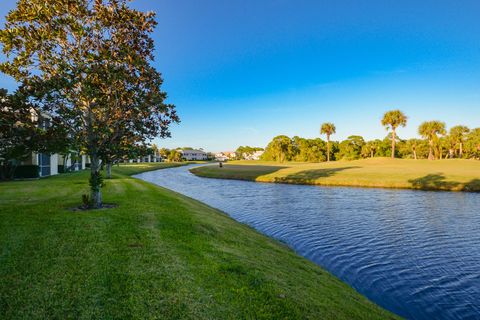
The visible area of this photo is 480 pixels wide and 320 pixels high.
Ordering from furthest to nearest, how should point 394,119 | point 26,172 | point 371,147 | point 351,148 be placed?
point 351,148 → point 371,147 → point 394,119 → point 26,172

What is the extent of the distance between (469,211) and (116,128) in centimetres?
2988

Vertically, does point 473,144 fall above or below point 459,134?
below

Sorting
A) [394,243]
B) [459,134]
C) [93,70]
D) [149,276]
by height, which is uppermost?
[459,134]

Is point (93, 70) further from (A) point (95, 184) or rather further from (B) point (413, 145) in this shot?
(B) point (413, 145)

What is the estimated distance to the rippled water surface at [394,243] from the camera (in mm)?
9844

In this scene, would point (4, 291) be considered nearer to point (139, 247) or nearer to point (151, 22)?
point (139, 247)

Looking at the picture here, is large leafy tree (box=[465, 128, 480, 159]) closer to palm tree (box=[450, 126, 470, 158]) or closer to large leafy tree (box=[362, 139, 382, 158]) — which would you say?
palm tree (box=[450, 126, 470, 158])

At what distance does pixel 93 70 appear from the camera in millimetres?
Answer: 13727

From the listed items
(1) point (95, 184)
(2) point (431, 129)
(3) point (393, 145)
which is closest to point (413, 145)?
(2) point (431, 129)

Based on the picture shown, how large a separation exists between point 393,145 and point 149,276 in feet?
316

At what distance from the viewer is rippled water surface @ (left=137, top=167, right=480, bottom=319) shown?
32.3ft

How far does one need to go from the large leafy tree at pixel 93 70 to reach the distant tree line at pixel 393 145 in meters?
85.6

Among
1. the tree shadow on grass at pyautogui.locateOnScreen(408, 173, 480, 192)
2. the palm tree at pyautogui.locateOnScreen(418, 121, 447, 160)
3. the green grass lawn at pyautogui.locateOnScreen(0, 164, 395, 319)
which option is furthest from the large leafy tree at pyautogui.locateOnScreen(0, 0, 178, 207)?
the palm tree at pyautogui.locateOnScreen(418, 121, 447, 160)

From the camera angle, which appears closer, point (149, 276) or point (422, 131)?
point (149, 276)
